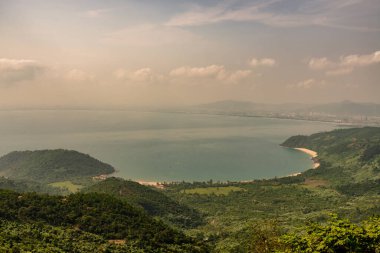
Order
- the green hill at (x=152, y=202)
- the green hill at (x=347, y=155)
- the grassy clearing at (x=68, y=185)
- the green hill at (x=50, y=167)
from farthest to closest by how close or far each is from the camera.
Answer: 1. the green hill at (x=50, y=167)
2. the green hill at (x=347, y=155)
3. the grassy clearing at (x=68, y=185)
4. the green hill at (x=152, y=202)

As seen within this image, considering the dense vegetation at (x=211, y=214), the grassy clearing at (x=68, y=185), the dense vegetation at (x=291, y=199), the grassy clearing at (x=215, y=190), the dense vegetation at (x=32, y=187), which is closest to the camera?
the dense vegetation at (x=211, y=214)

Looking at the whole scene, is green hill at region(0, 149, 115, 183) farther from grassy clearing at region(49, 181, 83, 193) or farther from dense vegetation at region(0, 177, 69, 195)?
dense vegetation at region(0, 177, 69, 195)

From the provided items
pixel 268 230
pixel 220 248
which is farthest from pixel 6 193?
pixel 268 230

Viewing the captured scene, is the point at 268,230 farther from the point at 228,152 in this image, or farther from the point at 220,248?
the point at 228,152

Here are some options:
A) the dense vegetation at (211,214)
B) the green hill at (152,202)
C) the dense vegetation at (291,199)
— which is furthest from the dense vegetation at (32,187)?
the dense vegetation at (291,199)

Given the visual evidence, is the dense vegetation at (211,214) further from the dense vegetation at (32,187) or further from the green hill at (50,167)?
the green hill at (50,167)

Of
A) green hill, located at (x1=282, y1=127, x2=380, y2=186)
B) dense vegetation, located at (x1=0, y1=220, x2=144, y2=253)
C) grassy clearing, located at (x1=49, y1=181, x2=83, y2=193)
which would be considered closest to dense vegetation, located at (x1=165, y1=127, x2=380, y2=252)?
green hill, located at (x1=282, y1=127, x2=380, y2=186)
